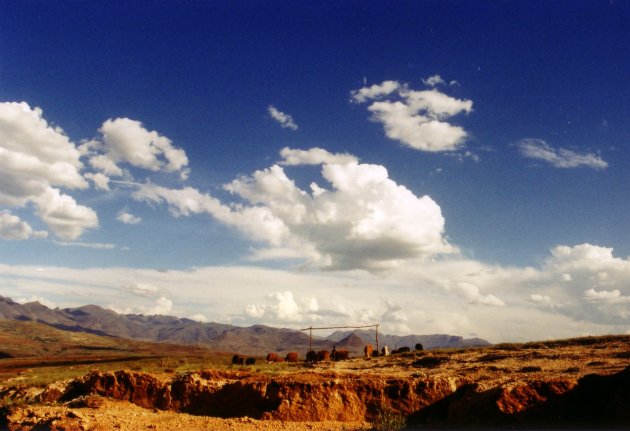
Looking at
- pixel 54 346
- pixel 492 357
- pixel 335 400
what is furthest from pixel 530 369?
pixel 54 346

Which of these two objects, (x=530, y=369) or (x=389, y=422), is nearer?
(x=389, y=422)

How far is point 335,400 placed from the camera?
16156mm

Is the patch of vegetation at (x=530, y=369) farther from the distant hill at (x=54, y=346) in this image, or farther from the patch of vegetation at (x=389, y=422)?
the distant hill at (x=54, y=346)

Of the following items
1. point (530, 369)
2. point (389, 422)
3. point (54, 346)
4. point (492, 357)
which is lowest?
point (54, 346)

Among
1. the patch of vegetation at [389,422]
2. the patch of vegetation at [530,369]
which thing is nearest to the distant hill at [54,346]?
the patch of vegetation at [530,369]

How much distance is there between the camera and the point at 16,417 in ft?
48.1

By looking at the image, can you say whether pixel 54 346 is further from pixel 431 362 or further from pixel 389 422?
pixel 389 422

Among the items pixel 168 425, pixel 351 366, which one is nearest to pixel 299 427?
pixel 168 425

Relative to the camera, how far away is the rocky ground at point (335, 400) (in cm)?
1302

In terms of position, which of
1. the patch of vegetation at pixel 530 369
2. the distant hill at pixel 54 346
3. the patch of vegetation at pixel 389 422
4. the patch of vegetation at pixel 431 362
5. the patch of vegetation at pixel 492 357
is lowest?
the distant hill at pixel 54 346

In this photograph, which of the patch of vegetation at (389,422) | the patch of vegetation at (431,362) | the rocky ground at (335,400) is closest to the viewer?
the rocky ground at (335,400)

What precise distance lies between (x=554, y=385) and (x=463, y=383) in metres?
3.65

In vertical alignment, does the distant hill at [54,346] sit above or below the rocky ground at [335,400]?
below

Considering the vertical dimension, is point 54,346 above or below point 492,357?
below
